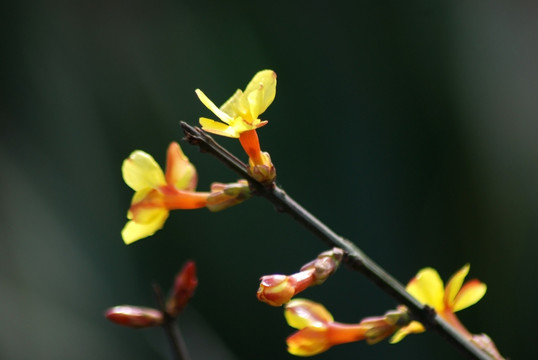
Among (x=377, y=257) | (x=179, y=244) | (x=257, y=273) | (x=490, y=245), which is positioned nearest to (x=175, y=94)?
(x=179, y=244)

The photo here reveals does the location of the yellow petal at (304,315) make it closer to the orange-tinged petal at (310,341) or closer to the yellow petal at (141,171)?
the orange-tinged petal at (310,341)

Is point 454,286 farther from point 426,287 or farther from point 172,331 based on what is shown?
point 172,331

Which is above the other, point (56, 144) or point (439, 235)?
point (56, 144)

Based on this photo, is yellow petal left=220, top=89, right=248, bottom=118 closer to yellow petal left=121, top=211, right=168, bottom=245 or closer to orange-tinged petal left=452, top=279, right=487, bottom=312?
yellow petal left=121, top=211, right=168, bottom=245

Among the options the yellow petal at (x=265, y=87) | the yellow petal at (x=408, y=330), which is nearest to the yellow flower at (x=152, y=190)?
the yellow petal at (x=265, y=87)

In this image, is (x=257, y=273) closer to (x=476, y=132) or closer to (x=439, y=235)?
(x=439, y=235)

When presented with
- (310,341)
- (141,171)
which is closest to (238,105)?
(141,171)
